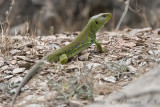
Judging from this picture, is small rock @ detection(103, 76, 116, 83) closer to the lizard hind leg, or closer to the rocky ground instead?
the rocky ground

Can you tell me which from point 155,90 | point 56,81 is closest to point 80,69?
point 56,81

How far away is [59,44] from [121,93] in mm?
3530

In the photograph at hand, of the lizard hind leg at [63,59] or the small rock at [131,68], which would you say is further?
the lizard hind leg at [63,59]

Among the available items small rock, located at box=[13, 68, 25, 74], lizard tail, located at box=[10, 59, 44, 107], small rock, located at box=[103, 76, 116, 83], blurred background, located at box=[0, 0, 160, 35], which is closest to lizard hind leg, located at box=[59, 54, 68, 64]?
lizard tail, located at box=[10, 59, 44, 107]

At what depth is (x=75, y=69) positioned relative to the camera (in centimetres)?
407

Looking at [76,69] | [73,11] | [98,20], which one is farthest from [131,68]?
[73,11]

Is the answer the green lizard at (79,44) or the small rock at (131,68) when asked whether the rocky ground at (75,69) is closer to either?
the small rock at (131,68)

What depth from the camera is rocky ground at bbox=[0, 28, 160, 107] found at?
3321 millimetres

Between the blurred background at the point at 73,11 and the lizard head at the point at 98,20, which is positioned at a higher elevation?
the blurred background at the point at 73,11

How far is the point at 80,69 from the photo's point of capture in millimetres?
4094

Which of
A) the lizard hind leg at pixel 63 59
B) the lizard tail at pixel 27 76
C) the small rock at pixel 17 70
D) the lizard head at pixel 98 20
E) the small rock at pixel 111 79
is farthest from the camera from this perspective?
the lizard head at pixel 98 20

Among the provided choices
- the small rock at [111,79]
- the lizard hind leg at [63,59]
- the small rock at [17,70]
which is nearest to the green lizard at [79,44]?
the lizard hind leg at [63,59]

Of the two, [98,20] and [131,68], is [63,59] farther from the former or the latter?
[131,68]

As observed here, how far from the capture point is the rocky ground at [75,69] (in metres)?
3.32
